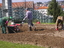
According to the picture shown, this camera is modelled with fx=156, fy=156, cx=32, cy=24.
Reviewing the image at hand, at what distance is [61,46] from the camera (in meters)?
6.97

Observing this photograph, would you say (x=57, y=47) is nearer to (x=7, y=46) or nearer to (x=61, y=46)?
(x=61, y=46)

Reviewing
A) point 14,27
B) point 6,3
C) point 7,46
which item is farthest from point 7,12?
point 7,46

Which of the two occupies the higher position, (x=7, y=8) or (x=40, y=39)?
(x=40, y=39)

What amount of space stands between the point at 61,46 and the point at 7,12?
93.2 feet

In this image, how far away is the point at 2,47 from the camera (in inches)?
263

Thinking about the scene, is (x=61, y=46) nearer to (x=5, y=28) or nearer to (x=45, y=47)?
(x=45, y=47)

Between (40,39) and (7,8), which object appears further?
(7,8)

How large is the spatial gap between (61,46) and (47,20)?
31.3 metres

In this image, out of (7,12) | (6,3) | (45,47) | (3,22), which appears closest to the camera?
(45,47)

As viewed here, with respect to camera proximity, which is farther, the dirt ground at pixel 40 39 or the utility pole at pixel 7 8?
the utility pole at pixel 7 8

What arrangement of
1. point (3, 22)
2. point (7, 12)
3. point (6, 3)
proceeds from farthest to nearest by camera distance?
point (6, 3), point (7, 12), point (3, 22)

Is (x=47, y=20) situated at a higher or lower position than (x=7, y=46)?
lower

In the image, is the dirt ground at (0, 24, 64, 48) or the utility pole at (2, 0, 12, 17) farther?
the utility pole at (2, 0, 12, 17)

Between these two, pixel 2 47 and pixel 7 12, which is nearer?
pixel 2 47
